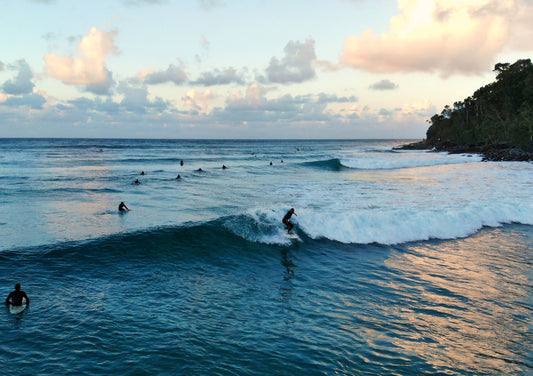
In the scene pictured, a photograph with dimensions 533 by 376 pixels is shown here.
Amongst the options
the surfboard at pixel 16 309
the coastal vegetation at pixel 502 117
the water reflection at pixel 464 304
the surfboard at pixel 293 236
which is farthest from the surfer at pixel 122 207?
the coastal vegetation at pixel 502 117

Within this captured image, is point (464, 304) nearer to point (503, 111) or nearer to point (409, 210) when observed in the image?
point (409, 210)

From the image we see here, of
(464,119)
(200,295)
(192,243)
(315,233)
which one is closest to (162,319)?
(200,295)

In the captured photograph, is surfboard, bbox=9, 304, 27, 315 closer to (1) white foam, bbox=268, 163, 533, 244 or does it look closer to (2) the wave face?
(2) the wave face

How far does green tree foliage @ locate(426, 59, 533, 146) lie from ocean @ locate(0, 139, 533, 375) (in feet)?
177

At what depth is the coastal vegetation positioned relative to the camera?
66312 mm

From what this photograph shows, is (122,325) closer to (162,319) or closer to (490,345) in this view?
(162,319)

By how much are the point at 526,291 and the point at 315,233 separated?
9323mm

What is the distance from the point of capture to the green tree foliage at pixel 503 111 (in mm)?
68625

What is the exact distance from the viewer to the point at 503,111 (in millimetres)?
86375

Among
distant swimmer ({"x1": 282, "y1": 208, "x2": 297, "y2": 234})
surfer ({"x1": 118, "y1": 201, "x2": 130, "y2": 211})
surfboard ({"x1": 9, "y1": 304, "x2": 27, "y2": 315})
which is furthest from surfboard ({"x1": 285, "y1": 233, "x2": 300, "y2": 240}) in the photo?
surfer ({"x1": 118, "y1": 201, "x2": 130, "y2": 211})

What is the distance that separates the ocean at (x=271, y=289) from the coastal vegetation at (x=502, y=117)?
51.3m

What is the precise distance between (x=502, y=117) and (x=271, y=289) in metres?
99.7

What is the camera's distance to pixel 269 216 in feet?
66.5

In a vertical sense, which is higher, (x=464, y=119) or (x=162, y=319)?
(x=464, y=119)
